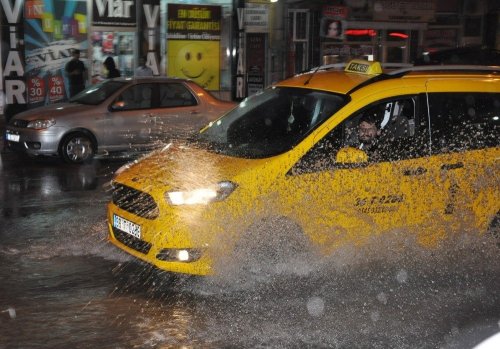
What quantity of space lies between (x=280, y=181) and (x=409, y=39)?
18.7 metres

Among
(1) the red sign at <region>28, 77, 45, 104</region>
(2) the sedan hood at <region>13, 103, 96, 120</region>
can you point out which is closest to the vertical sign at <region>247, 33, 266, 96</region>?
(1) the red sign at <region>28, 77, 45, 104</region>

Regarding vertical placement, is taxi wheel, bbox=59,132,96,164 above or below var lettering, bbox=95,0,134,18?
below

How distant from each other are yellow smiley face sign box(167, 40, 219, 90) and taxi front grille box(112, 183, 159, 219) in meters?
13.8

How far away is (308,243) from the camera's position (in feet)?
18.9

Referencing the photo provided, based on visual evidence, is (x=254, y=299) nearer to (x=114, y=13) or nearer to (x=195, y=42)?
(x=114, y=13)

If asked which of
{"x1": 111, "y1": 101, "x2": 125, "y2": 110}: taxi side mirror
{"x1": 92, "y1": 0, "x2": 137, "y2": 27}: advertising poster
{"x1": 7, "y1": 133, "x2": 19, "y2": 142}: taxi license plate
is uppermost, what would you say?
{"x1": 92, "y1": 0, "x2": 137, "y2": 27}: advertising poster

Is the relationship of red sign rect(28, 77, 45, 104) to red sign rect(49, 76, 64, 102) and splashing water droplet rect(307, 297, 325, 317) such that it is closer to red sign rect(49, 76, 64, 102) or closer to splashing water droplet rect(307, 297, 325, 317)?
red sign rect(49, 76, 64, 102)

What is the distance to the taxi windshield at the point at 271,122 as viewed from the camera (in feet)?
19.4

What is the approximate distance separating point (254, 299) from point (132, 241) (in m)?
1.22

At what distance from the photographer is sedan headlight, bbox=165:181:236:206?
5496 millimetres

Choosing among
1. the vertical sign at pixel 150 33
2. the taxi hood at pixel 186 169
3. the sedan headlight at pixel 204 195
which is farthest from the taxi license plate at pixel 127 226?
the vertical sign at pixel 150 33

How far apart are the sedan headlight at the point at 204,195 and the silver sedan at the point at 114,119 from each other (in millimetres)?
Answer: 7020

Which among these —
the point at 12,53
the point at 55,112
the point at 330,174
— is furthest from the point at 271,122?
the point at 12,53

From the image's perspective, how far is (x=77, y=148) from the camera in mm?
12227
